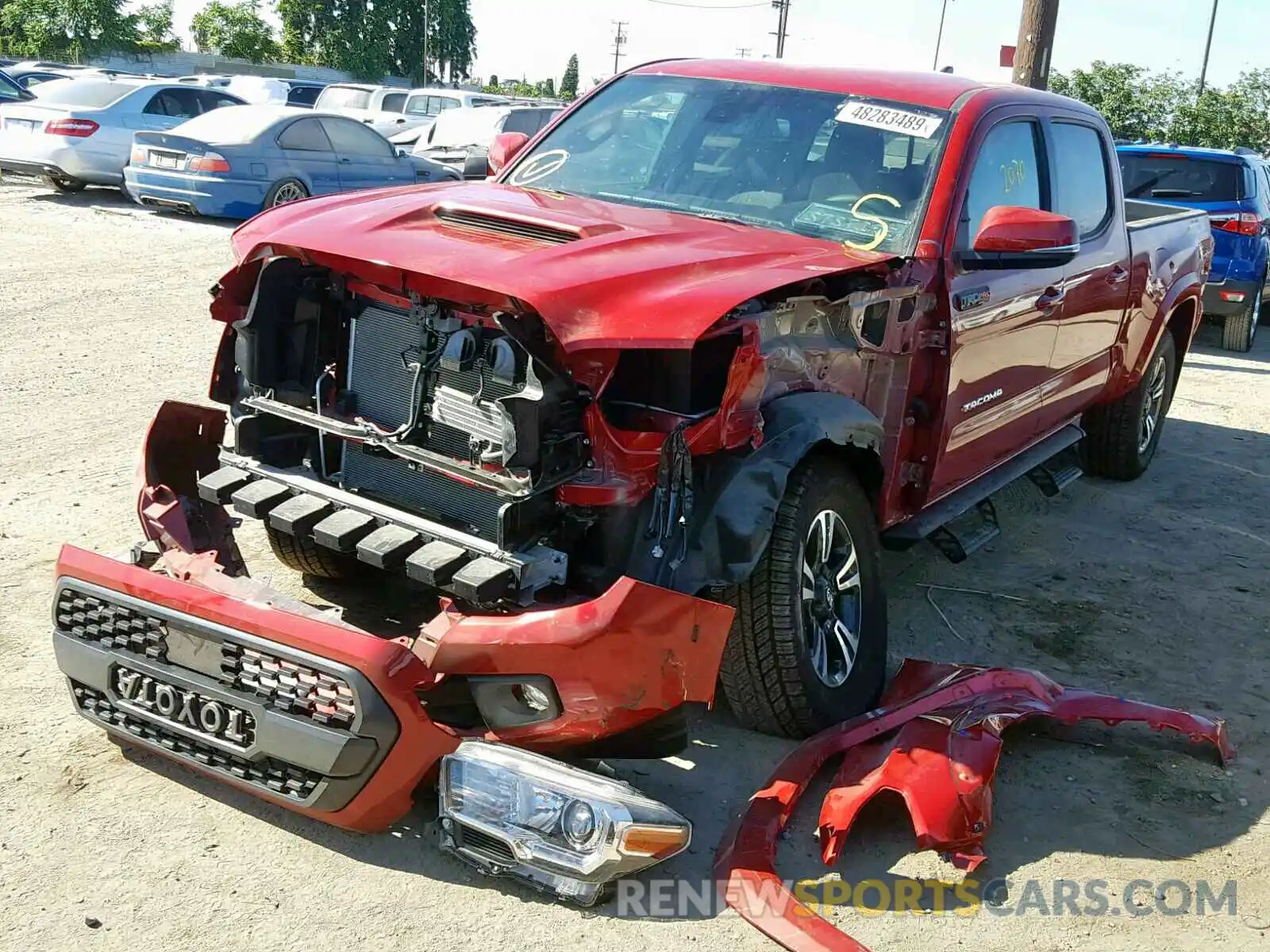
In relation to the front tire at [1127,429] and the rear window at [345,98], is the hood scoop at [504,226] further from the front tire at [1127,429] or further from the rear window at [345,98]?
the rear window at [345,98]

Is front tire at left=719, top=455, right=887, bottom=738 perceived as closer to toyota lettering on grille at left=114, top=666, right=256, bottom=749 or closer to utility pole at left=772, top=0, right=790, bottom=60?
toyota lettering on grille at left=114, top=666, right=256, bottom=749

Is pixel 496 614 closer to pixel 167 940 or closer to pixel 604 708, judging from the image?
pixel 604 708

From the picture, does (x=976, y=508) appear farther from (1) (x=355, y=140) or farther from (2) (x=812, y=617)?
(1) (x=355, y=140)

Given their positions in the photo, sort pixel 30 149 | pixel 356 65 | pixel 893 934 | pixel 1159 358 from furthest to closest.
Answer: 1. pixel 356 65
2. pixel 30 149
3. pixel 1159 358
4. pixel 893 934

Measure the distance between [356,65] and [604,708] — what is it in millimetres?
72982

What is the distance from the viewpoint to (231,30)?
6525cm

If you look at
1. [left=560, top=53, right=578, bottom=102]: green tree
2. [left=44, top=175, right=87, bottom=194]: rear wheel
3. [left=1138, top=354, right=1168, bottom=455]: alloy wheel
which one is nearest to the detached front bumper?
[left=1138, top=354, right=1168, bottom=455]: alloy wheel

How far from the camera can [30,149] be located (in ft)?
49.9

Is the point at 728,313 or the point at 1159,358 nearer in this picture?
the point at 728,313

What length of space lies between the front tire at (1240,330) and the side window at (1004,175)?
25.3ft

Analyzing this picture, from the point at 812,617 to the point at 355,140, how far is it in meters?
12.9

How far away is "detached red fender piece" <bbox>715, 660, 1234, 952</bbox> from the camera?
3.09 metres

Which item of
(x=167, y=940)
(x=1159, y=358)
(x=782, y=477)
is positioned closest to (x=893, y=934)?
(x=782, y=477)

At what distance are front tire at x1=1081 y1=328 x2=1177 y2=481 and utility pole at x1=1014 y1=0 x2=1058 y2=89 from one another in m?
6.02
